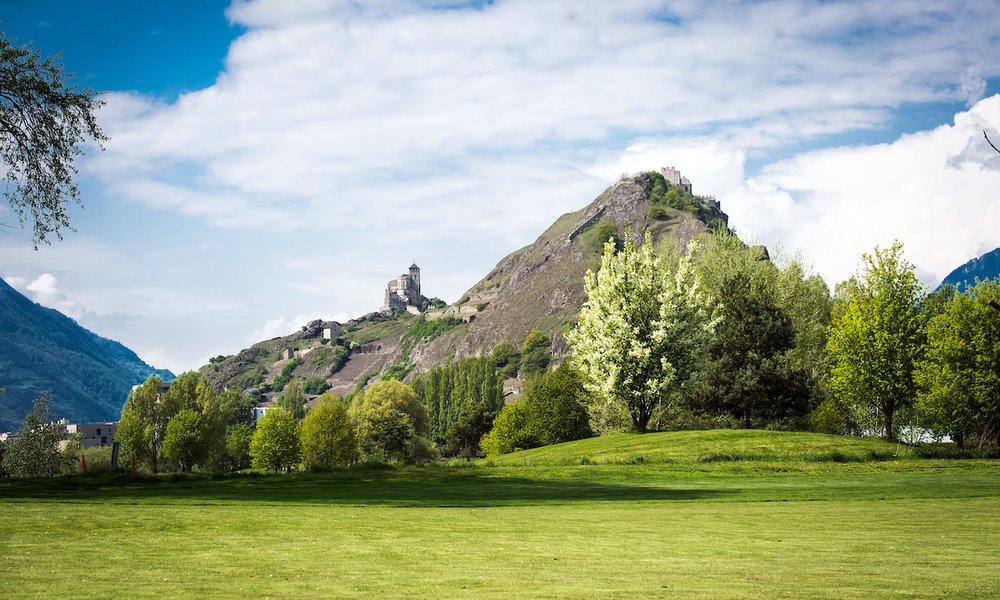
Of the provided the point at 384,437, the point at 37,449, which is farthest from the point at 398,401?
the point at 37,449

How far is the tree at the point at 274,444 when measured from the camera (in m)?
85.1

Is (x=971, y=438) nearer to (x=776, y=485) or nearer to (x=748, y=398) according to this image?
(x=748, y=398)

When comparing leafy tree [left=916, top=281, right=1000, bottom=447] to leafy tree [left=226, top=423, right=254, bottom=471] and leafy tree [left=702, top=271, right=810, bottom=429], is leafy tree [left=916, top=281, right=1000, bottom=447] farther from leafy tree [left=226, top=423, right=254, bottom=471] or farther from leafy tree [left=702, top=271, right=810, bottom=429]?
leafy tree [left=226, top=423, right=254, bottom=471]

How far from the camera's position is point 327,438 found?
89.4 metres

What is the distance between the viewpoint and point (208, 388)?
13375 centimetres

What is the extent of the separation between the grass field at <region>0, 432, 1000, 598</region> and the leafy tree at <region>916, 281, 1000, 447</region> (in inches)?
615

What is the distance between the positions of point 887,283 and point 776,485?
27.9 meters

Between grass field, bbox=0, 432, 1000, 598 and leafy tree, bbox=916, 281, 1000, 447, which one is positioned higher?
leafy tree, bbox=916, 281, 1000, 447

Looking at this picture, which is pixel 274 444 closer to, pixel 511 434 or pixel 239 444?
pixel 511 434

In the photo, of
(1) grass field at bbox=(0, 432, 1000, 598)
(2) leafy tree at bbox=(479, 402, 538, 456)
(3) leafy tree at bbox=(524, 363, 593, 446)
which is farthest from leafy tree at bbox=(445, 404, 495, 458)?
(1) grass field at bbox=(0, 432, 1000, 598)

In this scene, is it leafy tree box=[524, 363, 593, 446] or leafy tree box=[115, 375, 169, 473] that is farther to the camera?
leafy tree box=[115, 375, 169, 473]

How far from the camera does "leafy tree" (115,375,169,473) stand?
10575 cm

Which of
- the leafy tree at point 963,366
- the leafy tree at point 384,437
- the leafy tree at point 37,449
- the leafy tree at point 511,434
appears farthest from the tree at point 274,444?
the leafy tree at point 963,366

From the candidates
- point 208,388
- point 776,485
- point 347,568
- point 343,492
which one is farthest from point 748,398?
point 208,388
